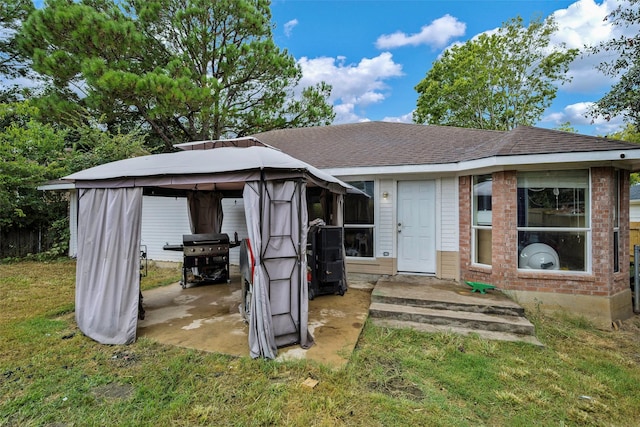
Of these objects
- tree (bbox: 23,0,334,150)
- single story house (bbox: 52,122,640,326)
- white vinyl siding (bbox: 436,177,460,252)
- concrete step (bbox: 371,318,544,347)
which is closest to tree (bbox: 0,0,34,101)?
Answer: tree (bbox: 23,0,334,150)

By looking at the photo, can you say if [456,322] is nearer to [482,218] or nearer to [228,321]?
[482,218]

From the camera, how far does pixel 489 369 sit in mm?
3014

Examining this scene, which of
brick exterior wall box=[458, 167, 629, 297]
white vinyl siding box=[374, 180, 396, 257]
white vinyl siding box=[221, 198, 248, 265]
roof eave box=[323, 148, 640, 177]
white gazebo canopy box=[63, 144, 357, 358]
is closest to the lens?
white gazebo canopy box=[63, 144, 357, 358]

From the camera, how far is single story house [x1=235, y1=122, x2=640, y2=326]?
4.49m

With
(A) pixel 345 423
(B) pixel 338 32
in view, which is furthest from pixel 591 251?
(B) pixel 338 32

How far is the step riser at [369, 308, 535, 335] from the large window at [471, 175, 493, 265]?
1659 millimetres

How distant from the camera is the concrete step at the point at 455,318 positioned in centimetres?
390

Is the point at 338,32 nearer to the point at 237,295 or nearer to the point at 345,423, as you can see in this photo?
the point at 237,295

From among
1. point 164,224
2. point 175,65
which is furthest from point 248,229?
point 175,65

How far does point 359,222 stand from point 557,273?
3.64 m

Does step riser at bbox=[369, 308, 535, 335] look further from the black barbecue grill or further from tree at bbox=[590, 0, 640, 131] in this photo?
tree at bbox=[590, 0, 640, 131]

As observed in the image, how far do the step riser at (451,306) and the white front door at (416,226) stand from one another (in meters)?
1.68

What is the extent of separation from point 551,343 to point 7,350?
6648 millimetres

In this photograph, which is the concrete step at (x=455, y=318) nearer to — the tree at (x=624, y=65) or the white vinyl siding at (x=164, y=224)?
the tree at (x=624, y=65)
